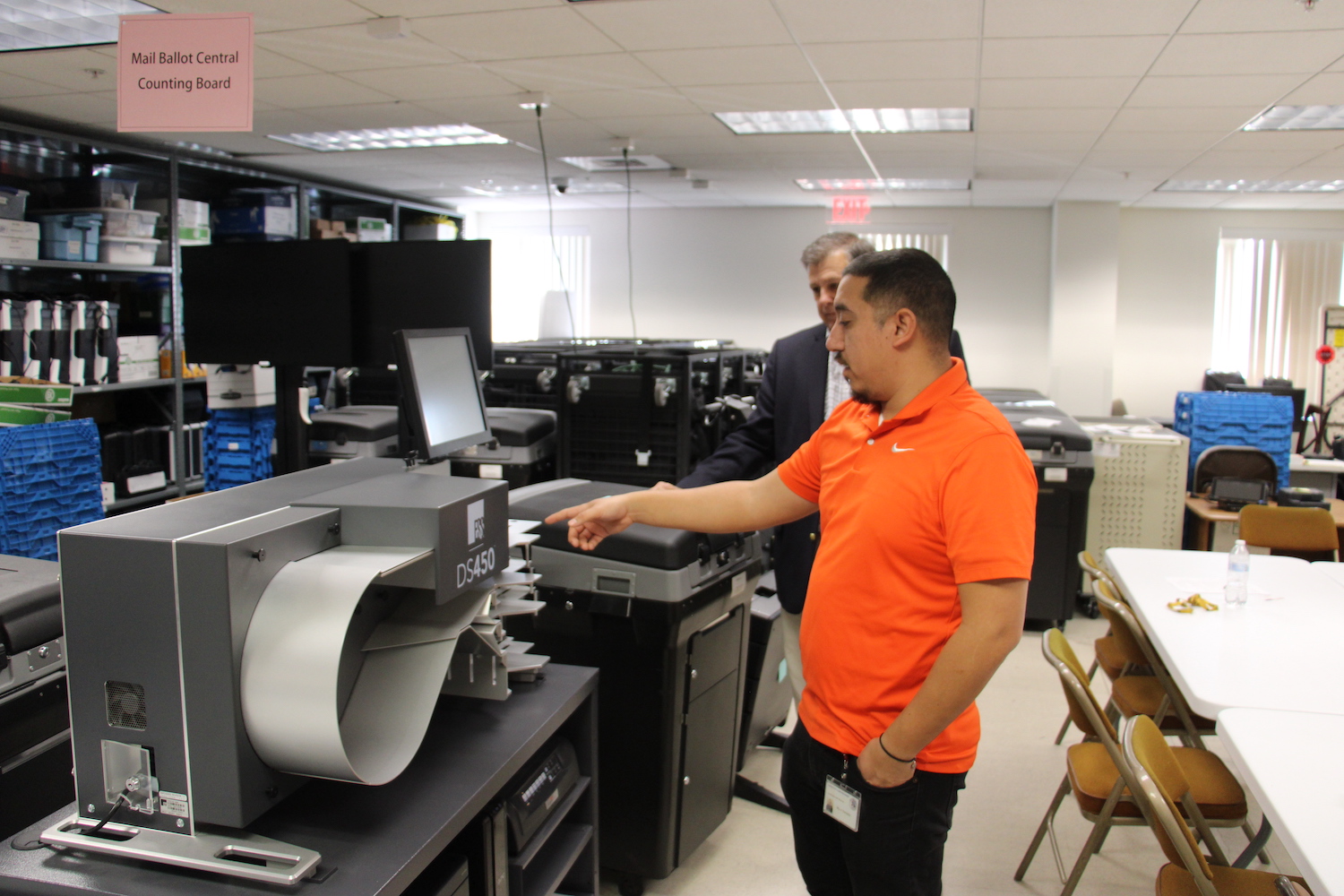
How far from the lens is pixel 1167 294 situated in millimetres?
7680

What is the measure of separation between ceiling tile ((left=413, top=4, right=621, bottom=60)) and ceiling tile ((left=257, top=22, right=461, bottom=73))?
0.35 feet

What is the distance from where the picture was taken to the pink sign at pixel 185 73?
153 cm

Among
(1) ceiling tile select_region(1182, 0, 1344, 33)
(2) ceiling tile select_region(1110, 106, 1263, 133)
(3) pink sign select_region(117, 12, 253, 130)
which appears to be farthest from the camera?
(2) ceiling tile select_region(1110, 106, 1263, 133)

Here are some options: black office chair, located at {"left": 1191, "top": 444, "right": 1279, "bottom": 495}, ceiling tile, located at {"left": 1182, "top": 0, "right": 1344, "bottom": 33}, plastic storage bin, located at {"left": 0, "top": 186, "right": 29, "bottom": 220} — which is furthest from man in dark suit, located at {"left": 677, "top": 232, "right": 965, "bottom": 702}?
plastic storage bin, located at {"left": 0, "top": 186, "right": 29, "bottom": 220}

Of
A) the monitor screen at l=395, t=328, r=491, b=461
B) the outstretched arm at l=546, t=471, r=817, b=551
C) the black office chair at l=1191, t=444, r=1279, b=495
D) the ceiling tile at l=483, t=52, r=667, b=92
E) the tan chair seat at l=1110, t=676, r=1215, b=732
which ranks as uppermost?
the ceiling tile at l=483, t=52, r=667, b=92

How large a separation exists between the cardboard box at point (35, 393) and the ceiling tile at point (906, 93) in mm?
3407

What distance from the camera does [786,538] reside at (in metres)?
2.33

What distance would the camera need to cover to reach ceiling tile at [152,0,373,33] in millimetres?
2785

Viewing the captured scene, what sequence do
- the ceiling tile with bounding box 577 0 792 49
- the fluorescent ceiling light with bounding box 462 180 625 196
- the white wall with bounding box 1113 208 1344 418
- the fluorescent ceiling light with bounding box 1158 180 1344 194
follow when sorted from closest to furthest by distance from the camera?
the ceiling tile with bounding box 577 0 792 49, the fluorescent ceiling light with bounding box 1158 180 1344 194, the fluorescent ceiling light with bounding box 462 180 625 196, the white wall with bounding box 1113 208 1344 418

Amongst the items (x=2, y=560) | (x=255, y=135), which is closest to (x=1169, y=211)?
(x=255, y=135)

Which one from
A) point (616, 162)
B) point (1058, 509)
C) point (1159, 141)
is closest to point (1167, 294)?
point (1159, 141)

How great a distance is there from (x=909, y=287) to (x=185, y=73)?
1.29 metres

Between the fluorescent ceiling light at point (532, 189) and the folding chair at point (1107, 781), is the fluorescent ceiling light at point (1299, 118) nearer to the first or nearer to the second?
the folding chair at point (1107, 781)

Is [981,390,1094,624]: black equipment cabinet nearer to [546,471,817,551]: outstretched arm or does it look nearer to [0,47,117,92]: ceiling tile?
[546,471,817,551]: outstretched arm
